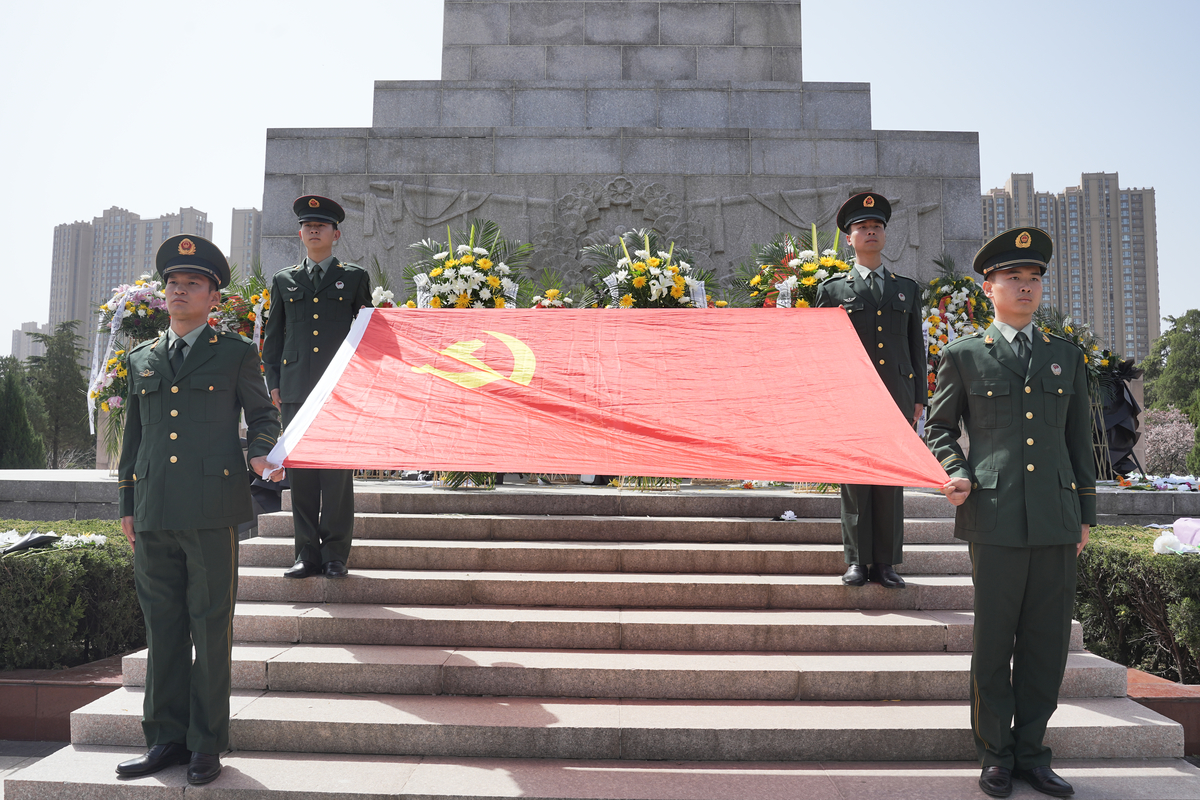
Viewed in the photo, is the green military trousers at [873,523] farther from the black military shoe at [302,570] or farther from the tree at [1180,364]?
the tree at [1180,364]

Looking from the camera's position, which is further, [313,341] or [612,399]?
[313,341]

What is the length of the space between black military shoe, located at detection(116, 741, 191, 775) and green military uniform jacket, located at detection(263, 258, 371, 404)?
2580mm

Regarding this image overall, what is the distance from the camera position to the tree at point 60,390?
3781cm

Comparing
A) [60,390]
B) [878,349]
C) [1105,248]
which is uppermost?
[1105,248]

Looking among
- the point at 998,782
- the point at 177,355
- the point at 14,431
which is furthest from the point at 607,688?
the point at 14,431

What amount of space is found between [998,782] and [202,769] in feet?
12.2

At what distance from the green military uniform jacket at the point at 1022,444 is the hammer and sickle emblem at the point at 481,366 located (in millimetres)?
2447

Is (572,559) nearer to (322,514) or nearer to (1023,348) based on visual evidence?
(322,514)

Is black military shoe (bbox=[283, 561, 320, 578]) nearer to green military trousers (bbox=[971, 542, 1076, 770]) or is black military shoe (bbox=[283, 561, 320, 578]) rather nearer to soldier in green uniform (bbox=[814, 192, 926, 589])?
soldier in green uniform (bbox=[814, 192, 926, 589])

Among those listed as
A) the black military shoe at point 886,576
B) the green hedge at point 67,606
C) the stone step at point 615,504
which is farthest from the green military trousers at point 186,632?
the black military shoe at point 886,576

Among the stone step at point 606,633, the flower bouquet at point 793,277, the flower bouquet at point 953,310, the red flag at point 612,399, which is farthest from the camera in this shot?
the flower bouquet at point 953,310

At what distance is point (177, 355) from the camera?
384cm

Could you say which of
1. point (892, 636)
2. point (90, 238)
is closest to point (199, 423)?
point (892, 636)

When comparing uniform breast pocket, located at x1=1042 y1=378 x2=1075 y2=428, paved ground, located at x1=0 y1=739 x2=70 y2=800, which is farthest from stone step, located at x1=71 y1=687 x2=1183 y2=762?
uniform breast pocket, located at x1=1042 y1=378 x2=1075 y2=428
